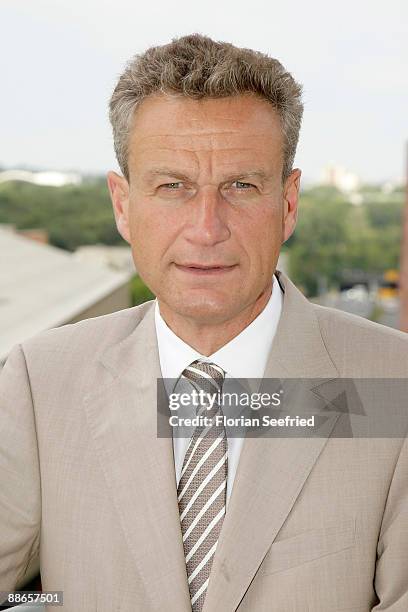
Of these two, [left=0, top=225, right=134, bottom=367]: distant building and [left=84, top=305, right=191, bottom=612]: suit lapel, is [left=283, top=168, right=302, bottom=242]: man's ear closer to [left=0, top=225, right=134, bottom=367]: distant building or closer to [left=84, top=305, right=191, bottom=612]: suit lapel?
[left=84, top=305, right=191, bottom=612]: suit lapel

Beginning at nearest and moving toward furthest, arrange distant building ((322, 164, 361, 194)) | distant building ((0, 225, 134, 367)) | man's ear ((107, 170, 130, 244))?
man's ear ((107, 170, 130, 244))
distant building ((0, 225, 134, 367))
distant building ((322, 164, 361, 194))

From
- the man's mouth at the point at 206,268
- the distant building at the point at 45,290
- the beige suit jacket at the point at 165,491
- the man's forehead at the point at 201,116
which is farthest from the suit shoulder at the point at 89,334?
the distant building at the point at 45,290

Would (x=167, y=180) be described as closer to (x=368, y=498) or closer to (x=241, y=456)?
(x=241, y=456)

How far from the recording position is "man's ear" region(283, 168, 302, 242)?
116 cm

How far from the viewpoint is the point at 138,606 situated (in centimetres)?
111

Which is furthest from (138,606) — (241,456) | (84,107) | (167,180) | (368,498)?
(84,107)

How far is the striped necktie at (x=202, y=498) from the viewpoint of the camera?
3.67 feet

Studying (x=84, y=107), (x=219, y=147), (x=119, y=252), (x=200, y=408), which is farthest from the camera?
(x=84, y=107)

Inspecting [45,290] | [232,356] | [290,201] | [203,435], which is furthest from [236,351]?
[45,290]

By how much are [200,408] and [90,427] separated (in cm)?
17

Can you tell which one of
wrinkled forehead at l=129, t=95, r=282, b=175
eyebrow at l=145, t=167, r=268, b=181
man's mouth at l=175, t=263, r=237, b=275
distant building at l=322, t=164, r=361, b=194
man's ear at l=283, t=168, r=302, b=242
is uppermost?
wrinkled forehead at l=129, t=95, r=282, b=175

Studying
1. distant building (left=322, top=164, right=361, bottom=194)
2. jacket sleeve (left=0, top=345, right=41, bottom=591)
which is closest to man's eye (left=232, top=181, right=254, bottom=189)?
jacket sleeve (left=0, top=345, right=41, bottom=591)

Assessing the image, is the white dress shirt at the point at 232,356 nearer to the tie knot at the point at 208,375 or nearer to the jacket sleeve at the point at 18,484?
the tie knot at the point at 208,375

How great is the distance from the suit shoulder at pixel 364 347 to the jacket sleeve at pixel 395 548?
0.12 m
